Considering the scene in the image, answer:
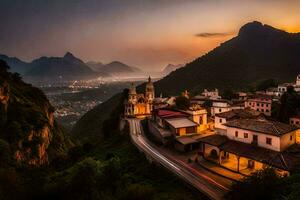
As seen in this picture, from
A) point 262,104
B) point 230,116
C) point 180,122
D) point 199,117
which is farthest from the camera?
point 262,104

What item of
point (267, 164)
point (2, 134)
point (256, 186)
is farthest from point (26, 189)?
point (2, 134)

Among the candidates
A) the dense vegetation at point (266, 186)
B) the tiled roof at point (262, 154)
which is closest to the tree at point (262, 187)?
the dense vegetation at point (266, 186)

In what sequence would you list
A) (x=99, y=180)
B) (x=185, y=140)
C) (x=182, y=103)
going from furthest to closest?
(x=182, y=103)
(x=185, y=140)
(x=99, y=180)

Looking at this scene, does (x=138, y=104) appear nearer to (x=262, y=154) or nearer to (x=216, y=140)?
(x=216, y=140)

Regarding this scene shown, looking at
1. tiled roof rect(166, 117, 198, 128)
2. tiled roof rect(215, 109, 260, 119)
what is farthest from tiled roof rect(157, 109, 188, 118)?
tiled roof rect(215, 109, 260, 119)

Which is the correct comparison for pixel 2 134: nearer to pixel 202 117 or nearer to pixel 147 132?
pixel 147 132

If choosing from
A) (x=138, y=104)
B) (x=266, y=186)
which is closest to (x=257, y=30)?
(x=138, y=104)
